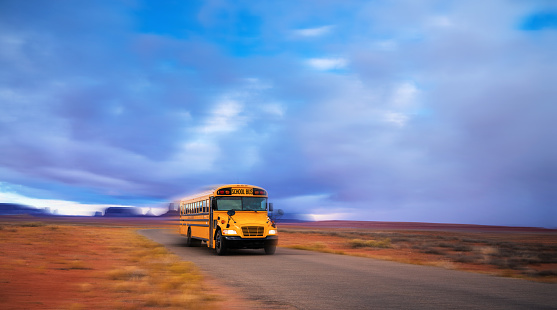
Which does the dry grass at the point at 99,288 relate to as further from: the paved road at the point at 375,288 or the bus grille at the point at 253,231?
the bus grille at the point at 253,231

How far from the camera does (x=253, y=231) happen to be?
62.1 ft

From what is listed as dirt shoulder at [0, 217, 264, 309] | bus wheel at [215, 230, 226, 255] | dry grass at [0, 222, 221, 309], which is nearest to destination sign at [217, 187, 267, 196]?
bus wheel at [215, 230, 226, 255]

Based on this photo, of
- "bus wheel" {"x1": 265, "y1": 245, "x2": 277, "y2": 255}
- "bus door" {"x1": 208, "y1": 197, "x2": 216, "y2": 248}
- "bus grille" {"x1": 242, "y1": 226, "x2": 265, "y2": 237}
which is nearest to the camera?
"bus grille" {"x1": 242, "y1": 226, "x2": 265, "y2": 237}

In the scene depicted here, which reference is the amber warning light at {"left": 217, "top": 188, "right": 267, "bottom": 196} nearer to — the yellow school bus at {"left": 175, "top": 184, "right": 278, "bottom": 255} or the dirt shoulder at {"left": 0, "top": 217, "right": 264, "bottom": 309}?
the yellow school bus at {"left": 175, "top": 184, "right": 278, "bottom": 255}

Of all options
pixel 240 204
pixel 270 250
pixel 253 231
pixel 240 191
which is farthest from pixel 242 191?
pixel 270 250

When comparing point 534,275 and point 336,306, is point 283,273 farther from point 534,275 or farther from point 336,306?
point 534,275

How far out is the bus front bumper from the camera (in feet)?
61.2

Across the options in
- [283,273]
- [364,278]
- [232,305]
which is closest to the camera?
[232,305]

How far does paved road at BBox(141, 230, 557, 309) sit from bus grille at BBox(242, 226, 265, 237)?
129 inches

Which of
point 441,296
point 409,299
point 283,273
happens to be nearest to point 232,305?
point 409,299

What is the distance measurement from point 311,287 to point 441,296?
2.85 m

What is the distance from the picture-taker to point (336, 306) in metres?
8.14

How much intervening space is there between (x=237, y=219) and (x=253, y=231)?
0.85 m

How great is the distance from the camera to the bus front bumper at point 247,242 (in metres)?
18.6
